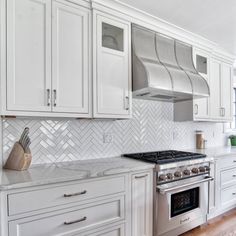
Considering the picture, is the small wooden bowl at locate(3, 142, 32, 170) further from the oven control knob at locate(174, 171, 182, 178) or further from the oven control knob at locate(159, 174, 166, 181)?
the oven control knob at locate(174, 171, 182, 178)

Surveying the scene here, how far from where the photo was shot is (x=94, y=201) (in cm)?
178

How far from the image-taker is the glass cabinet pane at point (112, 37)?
86.6 inches

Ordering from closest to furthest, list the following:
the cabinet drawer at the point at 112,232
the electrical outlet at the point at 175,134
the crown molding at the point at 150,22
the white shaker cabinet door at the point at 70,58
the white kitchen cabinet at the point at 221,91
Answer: the cabinet drawer at the point at 112,232
the white shaker cabinet door at the point at 70,58
the crown molding at the point at 150,22
the electrical outlet at the point at 175,134
the white kitchen cabinet at the point at 221,91

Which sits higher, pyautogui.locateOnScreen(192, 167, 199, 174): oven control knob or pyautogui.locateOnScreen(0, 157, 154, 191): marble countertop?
pyautogui.locateOnScreen(0, 157, 154, 191): marble countertop

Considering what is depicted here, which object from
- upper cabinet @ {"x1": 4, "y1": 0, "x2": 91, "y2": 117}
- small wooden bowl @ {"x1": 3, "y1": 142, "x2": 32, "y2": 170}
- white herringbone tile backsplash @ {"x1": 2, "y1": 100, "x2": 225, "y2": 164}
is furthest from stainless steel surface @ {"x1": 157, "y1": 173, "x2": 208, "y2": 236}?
small wooden bowl @ {"x1": 3, "y1": 142, "x2": 32, "y2": 170}

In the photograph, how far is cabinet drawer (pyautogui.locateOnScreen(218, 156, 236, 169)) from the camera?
120 inches

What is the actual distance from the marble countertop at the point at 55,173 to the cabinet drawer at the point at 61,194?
0.06 meters

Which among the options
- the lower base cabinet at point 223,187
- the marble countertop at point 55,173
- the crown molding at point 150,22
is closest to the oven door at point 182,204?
the lower base cabinet at point 223,187

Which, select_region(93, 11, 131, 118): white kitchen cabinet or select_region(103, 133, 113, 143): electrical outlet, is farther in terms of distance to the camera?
select_region(103, 133, 113, 143): electrical outlet

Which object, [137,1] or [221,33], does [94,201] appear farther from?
[221,33]

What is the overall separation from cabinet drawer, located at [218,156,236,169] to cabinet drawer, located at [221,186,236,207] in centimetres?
35

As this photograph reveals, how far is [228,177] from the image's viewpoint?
3191mm

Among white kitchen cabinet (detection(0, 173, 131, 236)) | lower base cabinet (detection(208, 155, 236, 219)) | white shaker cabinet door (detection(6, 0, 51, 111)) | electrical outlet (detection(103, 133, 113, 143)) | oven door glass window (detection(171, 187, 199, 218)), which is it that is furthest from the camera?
lower base cabinet (detection(208, 155, 236, 219))

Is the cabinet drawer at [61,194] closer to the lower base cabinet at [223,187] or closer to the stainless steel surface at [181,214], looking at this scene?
the stainless steel surface at [181,214]
